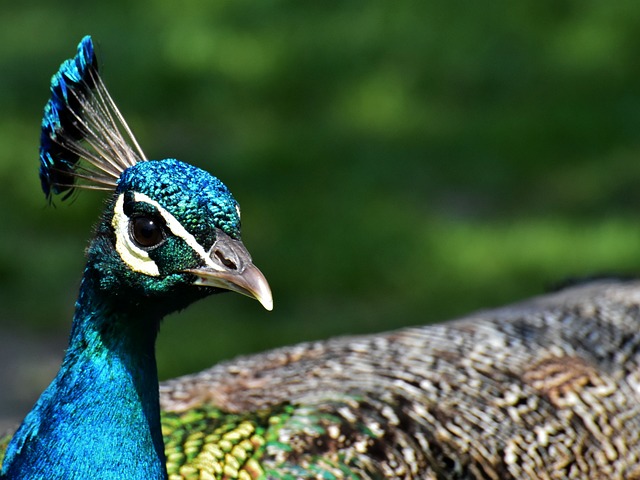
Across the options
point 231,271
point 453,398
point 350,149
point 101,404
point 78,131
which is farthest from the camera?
point 350,149


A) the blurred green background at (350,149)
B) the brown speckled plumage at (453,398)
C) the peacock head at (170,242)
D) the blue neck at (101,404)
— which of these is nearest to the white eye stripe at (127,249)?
the peacock head at (170,242)

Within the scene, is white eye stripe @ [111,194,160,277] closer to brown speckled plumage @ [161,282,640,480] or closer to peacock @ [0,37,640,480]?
peacock @ [0,37,640,480]

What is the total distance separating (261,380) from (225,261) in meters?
0.77

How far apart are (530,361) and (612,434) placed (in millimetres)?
227

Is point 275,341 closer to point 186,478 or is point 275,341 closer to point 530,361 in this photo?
point 530,361

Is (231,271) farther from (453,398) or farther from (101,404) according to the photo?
(453,398)

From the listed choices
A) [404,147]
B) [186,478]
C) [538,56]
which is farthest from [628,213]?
[186,478]

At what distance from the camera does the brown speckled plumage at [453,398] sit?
2170 mm

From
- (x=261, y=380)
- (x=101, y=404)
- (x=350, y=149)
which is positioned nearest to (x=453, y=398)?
(x=261, y=380)

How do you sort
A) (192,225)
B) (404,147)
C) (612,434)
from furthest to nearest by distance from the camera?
1. (404,147)
2. (612,434)
3. (192,225)

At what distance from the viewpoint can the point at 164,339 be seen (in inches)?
154

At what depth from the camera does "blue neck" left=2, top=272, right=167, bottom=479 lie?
5.99ft

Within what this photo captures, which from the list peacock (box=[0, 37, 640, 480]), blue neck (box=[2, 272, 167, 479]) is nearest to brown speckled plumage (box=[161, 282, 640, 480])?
peacock (box=[0, 37, 640, 480])

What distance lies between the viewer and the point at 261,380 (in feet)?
7.91
